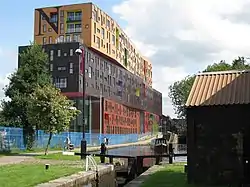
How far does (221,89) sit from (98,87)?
261 feet

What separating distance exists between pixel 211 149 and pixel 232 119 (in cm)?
143

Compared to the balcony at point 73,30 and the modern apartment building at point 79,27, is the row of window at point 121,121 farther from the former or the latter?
the balcony at point 73,30

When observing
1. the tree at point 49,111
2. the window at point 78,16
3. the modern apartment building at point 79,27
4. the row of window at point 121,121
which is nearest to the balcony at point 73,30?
the modern apartment building at point 79,27

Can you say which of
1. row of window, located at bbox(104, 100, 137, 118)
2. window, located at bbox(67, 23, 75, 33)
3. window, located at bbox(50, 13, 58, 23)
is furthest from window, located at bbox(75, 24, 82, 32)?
row of window, located at bbox(104, 100, 137, 118)

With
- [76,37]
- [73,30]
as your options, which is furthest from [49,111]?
[73,30]

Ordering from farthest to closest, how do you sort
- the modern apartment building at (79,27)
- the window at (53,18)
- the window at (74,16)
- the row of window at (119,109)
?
the window at (53,18)
the row of window at (119,109)
the window at (74,16)
the modern apartment building at (79,27)

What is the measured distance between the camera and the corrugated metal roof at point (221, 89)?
677 inches

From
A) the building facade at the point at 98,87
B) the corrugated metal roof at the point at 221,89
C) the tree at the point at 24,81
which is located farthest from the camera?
the building facade at the point at 98,87

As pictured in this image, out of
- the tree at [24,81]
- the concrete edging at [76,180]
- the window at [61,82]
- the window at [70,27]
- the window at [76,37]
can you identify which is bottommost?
the concrete edging at [76,180]

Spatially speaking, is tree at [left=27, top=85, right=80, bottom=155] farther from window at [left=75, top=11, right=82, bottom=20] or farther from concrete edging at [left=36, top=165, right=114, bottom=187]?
window at [left=75, top=11, right=82, bottom=20]

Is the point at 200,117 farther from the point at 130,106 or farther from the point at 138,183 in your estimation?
the point at 130,106

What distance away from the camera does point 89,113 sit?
90.4m

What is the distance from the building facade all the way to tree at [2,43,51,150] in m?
29.2

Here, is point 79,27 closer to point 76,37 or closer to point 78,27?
point 78,27
